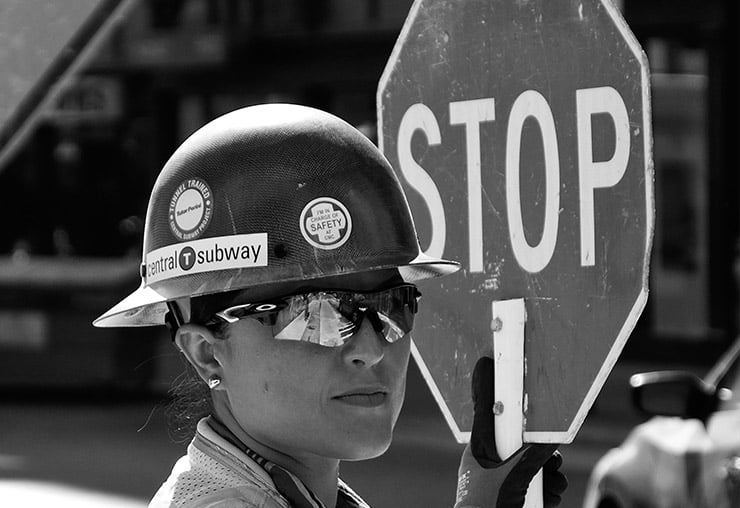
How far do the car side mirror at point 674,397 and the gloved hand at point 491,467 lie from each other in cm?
334

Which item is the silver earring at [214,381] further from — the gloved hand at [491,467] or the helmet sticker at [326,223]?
the gloved hand at [491,467]

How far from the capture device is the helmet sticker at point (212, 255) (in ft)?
6.40

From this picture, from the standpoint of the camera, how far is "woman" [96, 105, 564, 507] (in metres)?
1.94

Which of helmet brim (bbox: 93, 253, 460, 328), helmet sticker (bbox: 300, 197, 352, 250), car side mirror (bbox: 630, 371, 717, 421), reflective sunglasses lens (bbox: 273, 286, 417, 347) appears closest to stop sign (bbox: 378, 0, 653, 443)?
helmet brim (bbox: 93, 253, 460, 328)

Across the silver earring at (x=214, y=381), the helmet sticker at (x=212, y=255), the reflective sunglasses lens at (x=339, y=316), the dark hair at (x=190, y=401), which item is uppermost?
the helmet sticker at (x=212, y=255)

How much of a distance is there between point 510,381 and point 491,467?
0.14 meters

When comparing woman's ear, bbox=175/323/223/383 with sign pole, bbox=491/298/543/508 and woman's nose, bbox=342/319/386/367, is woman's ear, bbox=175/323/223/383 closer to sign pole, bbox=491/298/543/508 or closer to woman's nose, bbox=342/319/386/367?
woman's nose, bbox=342/319/386/367

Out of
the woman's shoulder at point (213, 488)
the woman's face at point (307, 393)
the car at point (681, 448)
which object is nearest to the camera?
the woman's shoulder at point (213, 488)

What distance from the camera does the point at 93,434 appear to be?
473 inches

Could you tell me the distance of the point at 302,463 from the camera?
1.97 meters

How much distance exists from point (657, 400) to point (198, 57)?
445 inches

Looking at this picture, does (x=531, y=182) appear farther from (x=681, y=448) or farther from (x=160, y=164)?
(x=160, y=164)

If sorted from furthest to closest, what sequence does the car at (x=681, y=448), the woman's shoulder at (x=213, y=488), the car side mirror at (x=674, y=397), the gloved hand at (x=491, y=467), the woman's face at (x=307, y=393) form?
1. the car side mirror at (x=674, y=397)
2. the car at (x=681, y=448)
3. the gloved hand at (x=491, y=467)
4. the woman's face at (x=307, y=393)
5. the woman's shoulder at (x=213, y=488)

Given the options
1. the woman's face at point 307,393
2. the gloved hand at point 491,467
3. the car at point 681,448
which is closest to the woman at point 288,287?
the woman's face at point 307,393
